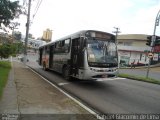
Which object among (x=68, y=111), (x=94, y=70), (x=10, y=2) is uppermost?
(x=10, y=2)

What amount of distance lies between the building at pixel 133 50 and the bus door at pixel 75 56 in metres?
46.5

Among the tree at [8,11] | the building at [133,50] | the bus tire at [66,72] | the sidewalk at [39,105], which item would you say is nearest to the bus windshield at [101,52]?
the bus tire at [66,72]

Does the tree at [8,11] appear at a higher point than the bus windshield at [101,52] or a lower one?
higher

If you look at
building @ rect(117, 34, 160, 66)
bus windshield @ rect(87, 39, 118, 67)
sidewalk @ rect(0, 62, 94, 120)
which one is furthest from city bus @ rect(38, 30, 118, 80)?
building @ rect(117, 34, 160, 66)

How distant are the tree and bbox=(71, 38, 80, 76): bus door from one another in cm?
1018

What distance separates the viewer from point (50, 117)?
7785 millimetres

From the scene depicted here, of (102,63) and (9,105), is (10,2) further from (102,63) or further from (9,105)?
(9,105)

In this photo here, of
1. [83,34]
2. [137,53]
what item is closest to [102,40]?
[83,34]

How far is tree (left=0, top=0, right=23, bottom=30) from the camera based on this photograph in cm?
2407

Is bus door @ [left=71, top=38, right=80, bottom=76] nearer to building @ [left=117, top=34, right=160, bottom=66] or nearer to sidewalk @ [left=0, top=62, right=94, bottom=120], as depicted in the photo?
sidewalk @ [left=0, top=62, right=94, bottom=120]

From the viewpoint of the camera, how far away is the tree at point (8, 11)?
24.1 metres

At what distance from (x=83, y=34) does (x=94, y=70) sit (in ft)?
6.95

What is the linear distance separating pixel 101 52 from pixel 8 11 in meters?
12.9

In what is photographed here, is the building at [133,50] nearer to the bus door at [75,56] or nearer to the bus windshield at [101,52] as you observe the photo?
the bus door at [75,56]
